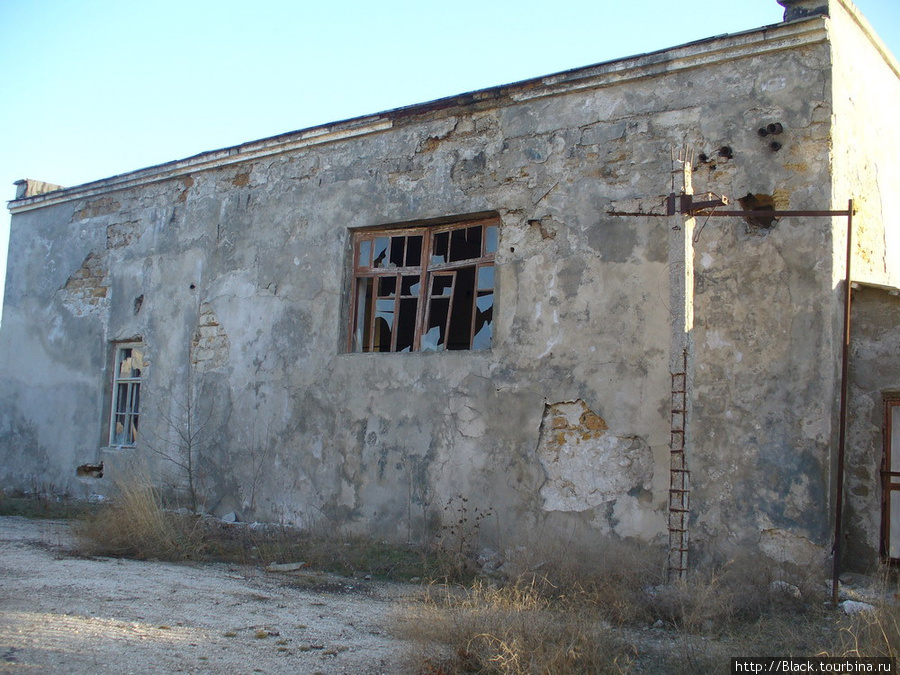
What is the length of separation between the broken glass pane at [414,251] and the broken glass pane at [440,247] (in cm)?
15

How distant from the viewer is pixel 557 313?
23.4ft

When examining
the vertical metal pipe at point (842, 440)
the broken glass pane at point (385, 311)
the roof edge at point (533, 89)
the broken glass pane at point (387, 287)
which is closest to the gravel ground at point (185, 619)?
the broken glass pane at point (385, 311)

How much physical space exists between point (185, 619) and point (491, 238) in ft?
14.6

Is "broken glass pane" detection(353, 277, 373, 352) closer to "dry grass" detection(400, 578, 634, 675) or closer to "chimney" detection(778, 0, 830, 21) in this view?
"dry grass" detection(400, 578, 634, 675)

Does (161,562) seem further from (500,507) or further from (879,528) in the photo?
(879,528)

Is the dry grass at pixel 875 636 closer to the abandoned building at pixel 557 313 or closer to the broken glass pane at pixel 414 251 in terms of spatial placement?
the abandoned building at pixel 557 313

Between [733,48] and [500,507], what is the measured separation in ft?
13.9

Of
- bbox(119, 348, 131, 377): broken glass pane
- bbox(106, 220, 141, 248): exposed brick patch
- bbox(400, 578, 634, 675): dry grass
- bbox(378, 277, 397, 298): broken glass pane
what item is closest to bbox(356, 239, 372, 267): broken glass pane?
bbox(378, 277, 397, 298): broken glass pane

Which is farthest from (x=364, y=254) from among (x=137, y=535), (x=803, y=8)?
(x=803, y=8)

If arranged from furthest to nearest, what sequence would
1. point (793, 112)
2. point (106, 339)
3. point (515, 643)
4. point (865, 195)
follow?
point (106, 339) < point (865, 195) < point (793, 112) < point (515, 643)

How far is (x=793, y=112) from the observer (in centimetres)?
632

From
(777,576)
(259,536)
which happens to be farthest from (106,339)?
(777,576)

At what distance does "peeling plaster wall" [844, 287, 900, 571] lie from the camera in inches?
241

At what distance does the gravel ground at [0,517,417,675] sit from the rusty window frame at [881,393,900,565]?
11.5 ft
